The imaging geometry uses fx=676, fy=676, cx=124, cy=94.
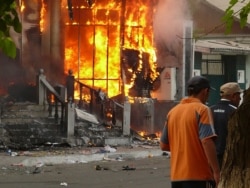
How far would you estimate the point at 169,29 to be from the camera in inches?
1089

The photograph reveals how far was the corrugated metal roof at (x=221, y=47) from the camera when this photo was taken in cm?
3023

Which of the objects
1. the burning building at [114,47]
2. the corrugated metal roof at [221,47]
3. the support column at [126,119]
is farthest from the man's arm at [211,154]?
the corrugated metal roof at [221,47]

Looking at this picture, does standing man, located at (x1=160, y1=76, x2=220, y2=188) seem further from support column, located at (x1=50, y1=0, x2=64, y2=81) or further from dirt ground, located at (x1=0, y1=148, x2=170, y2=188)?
support column, located at (x1=50, y1=0, x2=64, y2=81)

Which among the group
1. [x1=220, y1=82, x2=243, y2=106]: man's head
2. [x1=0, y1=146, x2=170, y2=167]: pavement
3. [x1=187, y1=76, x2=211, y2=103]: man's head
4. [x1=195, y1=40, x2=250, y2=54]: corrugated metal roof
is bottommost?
[x1=0, y1=146, x2=170, y2=167]: pavement

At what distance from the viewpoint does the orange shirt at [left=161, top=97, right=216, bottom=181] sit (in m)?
6.22

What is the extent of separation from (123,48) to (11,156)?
32.6 ft

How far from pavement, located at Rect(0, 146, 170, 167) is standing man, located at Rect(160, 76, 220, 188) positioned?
36.8 ft

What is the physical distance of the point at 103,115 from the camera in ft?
78.2

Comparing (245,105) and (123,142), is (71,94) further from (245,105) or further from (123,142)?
(245,105)

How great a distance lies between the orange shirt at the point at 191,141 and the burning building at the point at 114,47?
19.0 metres

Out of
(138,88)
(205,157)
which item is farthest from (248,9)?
(138,88)

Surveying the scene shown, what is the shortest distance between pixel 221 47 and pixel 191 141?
2486cm

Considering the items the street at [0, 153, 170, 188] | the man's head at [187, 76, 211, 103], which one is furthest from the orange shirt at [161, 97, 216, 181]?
the street at [0, 153, 170, 188]

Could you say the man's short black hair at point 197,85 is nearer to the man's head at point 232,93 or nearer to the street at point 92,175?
the man's head at point 232,93
